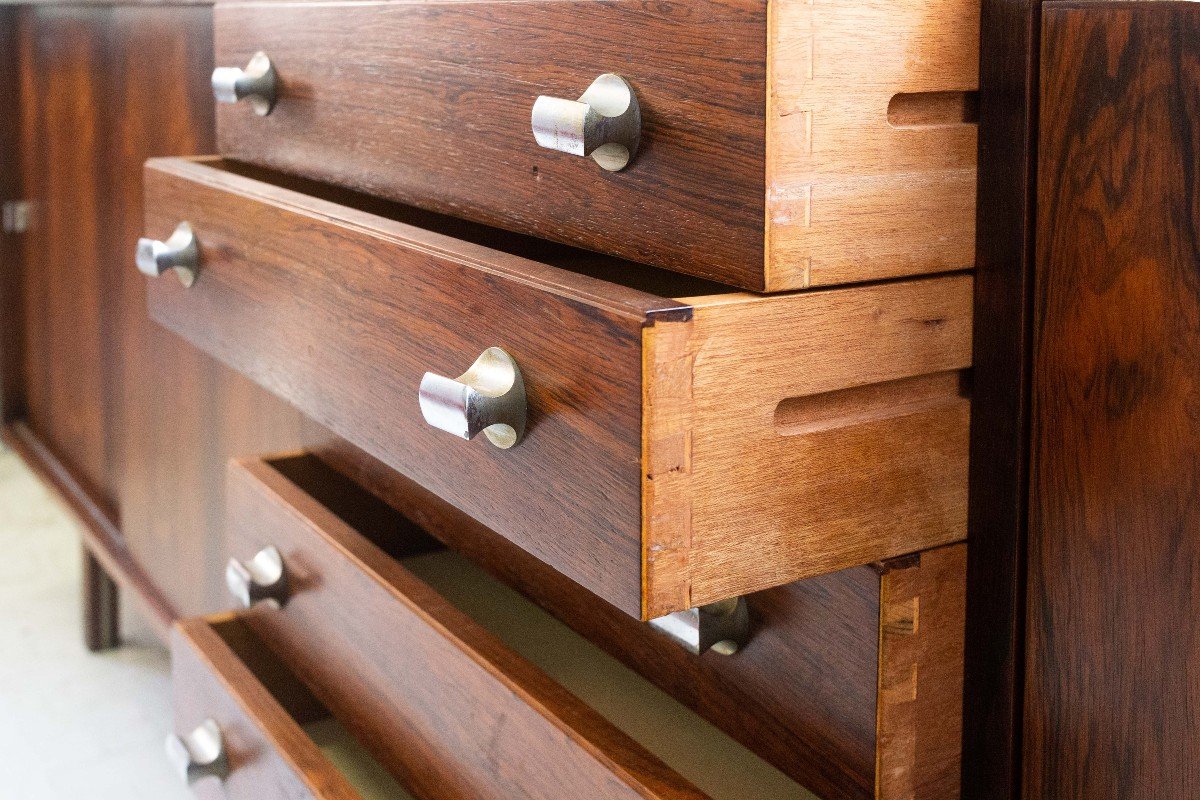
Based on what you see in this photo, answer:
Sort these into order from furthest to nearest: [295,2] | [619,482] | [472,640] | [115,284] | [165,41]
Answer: [115,284] < [165,41] < [295,2] < [472,640] < [619,482]

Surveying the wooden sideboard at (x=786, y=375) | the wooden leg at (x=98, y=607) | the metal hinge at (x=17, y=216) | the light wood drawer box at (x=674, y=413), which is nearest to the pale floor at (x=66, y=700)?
the wooden leg at (x=98, y=607)

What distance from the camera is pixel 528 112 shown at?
530 millimetres

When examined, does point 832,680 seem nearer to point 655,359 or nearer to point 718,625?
point 718,625

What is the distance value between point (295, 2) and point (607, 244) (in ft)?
1.11

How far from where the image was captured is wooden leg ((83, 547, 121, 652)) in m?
1.53

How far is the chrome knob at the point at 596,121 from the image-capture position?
1.50ft

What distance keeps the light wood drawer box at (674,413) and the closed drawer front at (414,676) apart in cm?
9

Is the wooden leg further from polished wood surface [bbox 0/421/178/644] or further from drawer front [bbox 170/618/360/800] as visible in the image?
drawer front [bbox 170/618/360/800]

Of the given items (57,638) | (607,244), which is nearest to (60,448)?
(57,638)

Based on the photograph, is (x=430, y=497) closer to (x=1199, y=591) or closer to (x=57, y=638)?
(x=1199, y=591)

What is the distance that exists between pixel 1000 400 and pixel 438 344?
0.21 m

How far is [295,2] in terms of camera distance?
741mm

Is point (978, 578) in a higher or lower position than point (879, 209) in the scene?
lower

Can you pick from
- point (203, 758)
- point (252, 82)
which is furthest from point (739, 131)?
point (203, 758)
